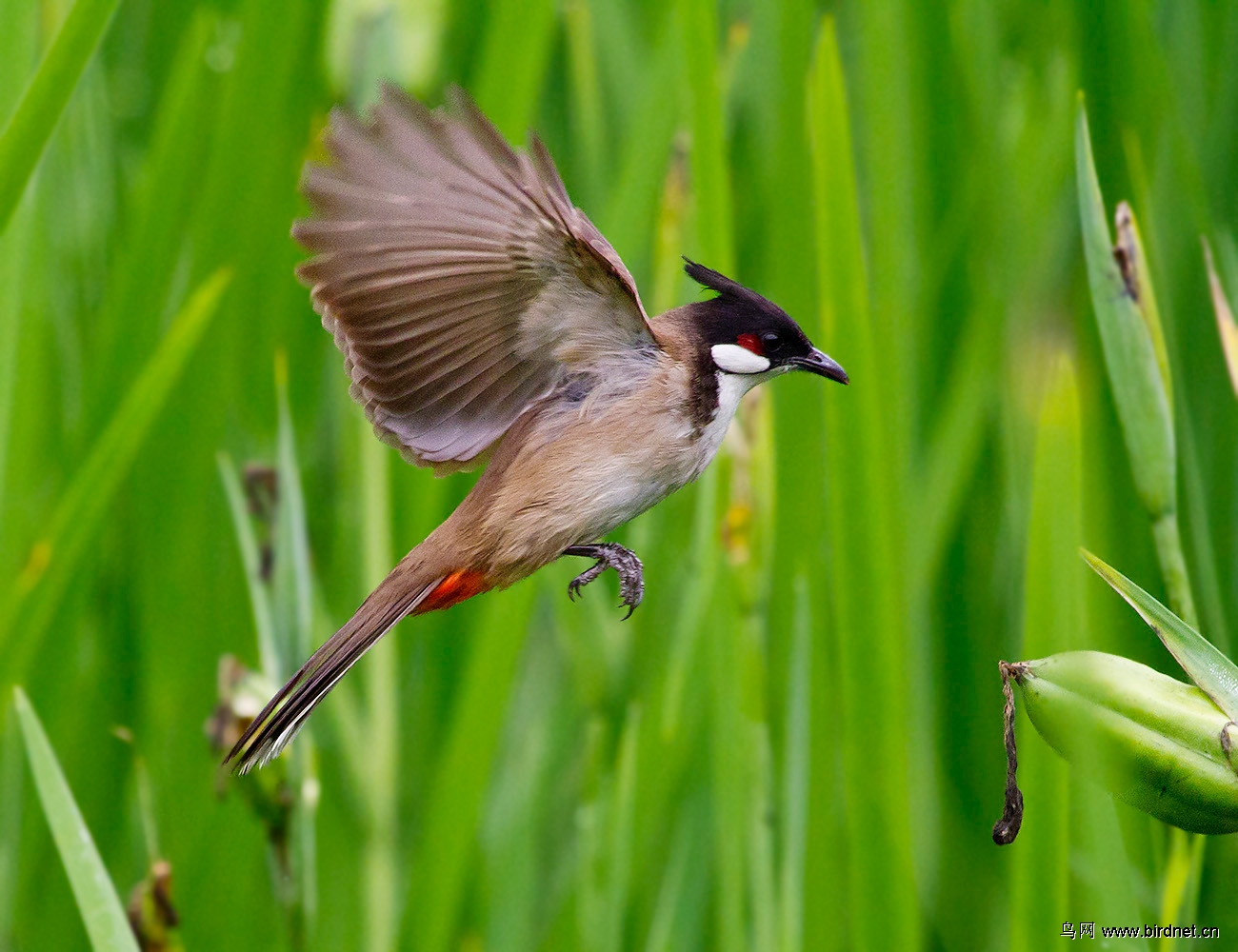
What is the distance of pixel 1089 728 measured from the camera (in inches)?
27.0

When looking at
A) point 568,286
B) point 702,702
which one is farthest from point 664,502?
point 568,286

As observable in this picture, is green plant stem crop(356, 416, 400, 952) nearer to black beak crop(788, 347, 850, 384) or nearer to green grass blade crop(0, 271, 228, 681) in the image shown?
green grass blade crop(0, 271, 228, 681)

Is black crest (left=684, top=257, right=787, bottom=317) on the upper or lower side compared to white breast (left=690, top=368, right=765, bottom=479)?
upper

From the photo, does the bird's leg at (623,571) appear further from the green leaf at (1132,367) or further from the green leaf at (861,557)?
the green leaf at (1132,367)

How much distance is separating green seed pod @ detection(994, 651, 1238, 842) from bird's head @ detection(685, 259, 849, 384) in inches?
10.2

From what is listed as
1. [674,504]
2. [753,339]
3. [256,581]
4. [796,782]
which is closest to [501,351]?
[753,339]

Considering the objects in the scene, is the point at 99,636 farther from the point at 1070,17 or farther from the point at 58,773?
the point at 1070,17

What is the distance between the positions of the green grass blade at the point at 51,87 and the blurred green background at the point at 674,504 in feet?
1.05

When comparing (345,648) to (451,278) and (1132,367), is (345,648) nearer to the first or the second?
(451,278)

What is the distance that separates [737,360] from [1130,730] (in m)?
0.34

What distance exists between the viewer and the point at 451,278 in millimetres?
849

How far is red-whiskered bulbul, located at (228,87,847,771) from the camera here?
76 cm

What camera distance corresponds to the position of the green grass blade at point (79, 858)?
1030 millimetres

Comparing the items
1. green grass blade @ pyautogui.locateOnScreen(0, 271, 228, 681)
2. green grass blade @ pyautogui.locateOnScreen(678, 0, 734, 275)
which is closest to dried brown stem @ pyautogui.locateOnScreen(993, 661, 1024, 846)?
green grass blade @ pyautogui.locateOnScreen(678, 0, 734, 275)
